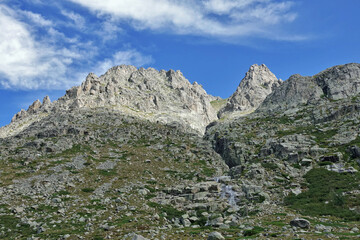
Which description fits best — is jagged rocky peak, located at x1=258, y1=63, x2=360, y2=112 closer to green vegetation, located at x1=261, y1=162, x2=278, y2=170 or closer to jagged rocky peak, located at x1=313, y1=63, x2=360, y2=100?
jagged rocky peak, located at x1=313, y1=63, x2=360, y2=100

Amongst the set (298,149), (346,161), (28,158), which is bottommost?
(346,161)

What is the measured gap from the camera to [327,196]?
42781 mm

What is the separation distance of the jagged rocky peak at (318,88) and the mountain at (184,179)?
1.22m

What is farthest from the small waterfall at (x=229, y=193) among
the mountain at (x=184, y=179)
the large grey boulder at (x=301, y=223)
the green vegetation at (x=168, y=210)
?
the large grey boulder at (x=301, y=223)

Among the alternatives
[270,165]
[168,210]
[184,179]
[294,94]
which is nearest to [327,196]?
[270,165]

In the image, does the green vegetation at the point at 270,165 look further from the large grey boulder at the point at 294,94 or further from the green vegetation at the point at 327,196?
the large grey boulder at the point at 294,94

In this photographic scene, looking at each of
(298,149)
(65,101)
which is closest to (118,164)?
(298,149)

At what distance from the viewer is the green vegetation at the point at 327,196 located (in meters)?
35.9

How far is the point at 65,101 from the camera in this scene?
175625 millimetres

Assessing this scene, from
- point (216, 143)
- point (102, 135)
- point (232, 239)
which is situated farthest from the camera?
point (216, 143)

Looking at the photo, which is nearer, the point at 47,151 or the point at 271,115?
the point at 47,151

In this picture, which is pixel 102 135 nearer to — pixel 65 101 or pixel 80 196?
pixel 80 196

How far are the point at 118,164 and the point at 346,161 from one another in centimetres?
6114

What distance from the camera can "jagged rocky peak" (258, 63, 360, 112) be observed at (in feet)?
447
